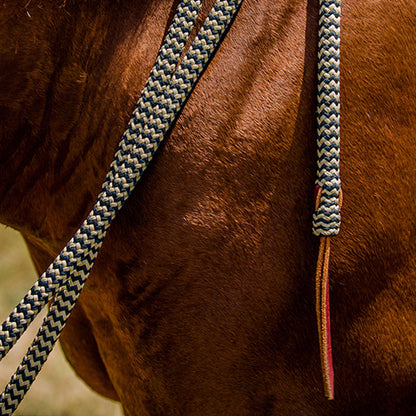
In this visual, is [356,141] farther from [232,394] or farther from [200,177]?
[232,394]

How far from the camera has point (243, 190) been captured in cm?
71

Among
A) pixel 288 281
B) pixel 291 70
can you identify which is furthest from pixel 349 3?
pixel 288 281

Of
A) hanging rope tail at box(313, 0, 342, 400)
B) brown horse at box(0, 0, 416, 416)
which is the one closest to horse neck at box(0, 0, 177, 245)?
brown horse at box(0, 0, 416, 416)

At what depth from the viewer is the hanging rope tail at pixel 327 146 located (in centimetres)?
67

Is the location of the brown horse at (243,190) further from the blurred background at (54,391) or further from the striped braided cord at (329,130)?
the blurred background at (54,391)

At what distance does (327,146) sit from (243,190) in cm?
12

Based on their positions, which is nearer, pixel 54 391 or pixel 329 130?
pixel 329 130

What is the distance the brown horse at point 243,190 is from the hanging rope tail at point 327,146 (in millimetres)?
23

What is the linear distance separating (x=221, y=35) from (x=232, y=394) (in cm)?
48

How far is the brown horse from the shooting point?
2.31 ft

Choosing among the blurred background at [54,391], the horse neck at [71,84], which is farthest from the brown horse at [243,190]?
the blurred background at [54,391]

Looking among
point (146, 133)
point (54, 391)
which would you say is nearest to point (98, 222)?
point (146, 133)

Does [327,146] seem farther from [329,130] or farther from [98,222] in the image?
[98,222]

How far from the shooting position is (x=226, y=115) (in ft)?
2.31
